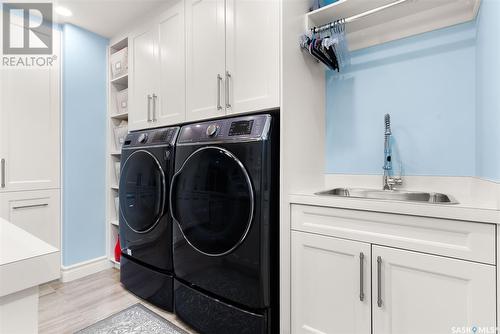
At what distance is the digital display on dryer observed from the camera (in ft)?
4.68

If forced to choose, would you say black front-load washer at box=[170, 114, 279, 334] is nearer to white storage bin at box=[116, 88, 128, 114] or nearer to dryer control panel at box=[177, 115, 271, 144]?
dryer control panel at box=[177, 115, 271, 144]

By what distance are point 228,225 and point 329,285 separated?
1.98 feet

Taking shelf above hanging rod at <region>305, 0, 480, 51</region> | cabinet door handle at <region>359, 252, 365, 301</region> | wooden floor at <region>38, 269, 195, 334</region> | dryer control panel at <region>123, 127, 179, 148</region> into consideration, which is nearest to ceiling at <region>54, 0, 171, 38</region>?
dryer control panel at <region>123, 127, 179, 148</region>

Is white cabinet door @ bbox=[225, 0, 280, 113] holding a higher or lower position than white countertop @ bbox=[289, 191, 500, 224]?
higher

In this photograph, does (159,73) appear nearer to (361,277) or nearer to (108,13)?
(108,13)

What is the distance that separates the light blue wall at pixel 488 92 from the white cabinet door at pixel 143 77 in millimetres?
2072

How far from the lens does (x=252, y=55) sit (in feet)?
4.89

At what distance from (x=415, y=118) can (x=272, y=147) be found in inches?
35.4

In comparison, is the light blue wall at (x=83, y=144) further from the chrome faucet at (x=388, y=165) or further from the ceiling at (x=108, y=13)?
the chrome faucet at (x=388, y=165)

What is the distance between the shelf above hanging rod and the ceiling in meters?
1.33

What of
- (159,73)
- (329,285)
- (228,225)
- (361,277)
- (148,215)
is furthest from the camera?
(159,73)

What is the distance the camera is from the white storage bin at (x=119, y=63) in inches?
99.1

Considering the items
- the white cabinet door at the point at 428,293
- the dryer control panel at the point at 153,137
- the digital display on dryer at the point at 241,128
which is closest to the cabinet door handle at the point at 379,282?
the white cabinet door at the point at 428,293

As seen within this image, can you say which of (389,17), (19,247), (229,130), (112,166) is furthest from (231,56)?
(112,166)
